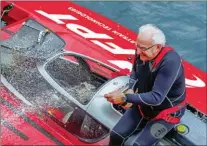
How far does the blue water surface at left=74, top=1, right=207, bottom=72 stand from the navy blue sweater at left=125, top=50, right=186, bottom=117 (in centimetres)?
482

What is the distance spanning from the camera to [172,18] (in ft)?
34.9

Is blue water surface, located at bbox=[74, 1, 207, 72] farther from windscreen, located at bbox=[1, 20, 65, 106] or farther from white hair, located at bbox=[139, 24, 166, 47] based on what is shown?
white hair, located at bbox=[139, 24, 166, 47]

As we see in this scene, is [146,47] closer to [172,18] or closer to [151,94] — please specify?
[151,94]

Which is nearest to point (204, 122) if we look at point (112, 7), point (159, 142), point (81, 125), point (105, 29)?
point (159, 142)

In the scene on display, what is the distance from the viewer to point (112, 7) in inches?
416

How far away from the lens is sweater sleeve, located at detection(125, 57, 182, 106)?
4711mm

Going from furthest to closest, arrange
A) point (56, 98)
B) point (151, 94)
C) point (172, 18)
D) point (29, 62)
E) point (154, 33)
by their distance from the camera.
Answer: point (172, 18) < point (29, 62) < point (56, 98) < point (151, 94) < point (154, 33)

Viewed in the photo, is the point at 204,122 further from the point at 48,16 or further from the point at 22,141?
the point at 48,16

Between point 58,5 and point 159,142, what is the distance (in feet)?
13.8

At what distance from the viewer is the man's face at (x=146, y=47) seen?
15.2 ft

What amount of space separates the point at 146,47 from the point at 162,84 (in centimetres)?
39

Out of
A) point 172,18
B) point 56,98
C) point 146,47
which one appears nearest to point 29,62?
point 56,98

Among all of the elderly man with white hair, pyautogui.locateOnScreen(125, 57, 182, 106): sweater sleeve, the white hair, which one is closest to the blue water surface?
the elderly man with white hair

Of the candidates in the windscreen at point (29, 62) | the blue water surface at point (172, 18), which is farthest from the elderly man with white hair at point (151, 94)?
the blue water surface at point (172, 18)
